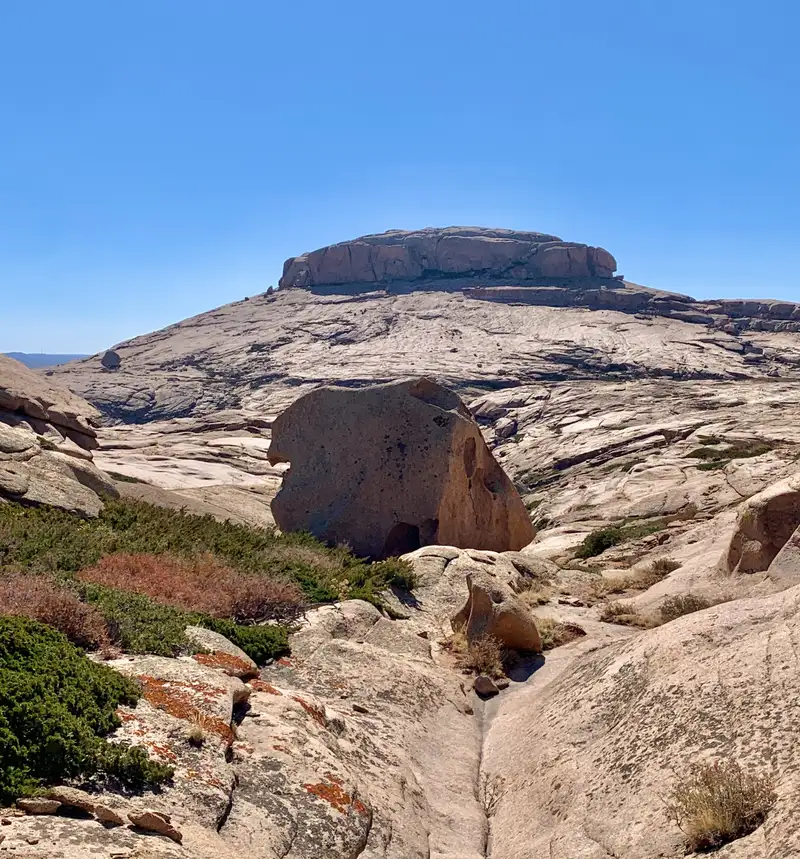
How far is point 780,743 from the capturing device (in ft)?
15.6

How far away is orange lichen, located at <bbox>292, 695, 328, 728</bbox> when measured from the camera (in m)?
6.64

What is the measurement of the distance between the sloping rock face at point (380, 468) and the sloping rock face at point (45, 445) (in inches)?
176

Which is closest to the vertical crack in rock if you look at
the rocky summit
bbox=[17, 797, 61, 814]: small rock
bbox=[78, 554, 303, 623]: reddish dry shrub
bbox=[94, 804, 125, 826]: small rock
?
the rocky summit

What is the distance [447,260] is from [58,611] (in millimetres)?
138508

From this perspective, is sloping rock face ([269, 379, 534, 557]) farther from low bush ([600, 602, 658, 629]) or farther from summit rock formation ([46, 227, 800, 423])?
summit rock formation ([46, 227, 800, 423])

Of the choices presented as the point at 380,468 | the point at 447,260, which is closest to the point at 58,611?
the point at 380,468

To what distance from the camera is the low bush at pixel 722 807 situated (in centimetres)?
426

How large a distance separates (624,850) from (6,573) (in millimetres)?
6048

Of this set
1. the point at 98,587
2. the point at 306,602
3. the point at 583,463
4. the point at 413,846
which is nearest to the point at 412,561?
the point at 306,602

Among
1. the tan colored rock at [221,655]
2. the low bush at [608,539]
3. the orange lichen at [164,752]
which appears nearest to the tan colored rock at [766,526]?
the tan colored rock at [221,655]

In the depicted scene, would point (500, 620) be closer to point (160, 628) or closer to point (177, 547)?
point (160, 628)

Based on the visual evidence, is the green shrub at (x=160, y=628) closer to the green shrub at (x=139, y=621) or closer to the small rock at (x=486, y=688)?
the green shrub at (x=139, y=621)

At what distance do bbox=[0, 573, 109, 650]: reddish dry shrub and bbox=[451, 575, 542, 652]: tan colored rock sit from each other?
4.82 meters

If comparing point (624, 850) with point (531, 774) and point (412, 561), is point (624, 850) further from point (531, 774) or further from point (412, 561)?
point (412, 561)
